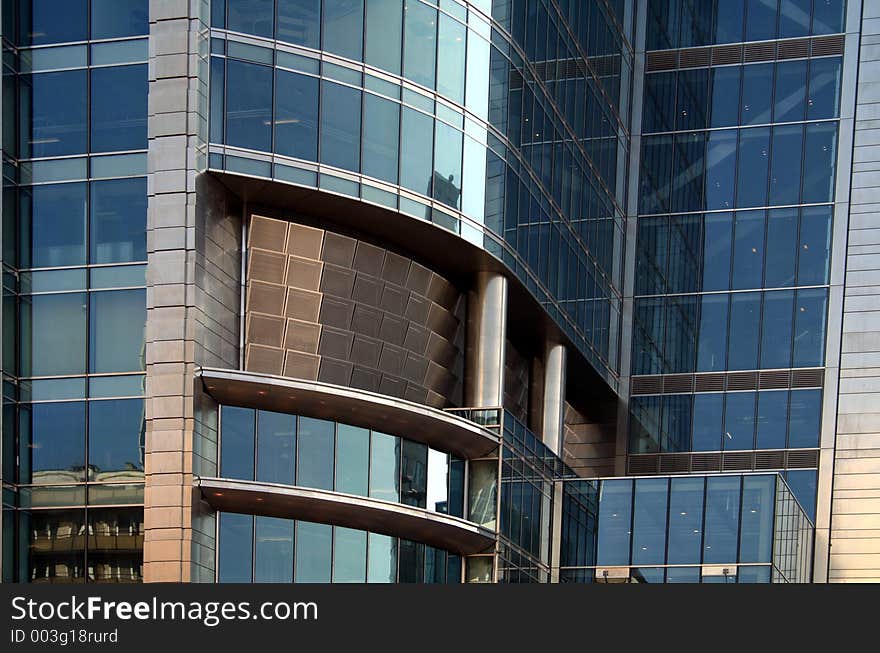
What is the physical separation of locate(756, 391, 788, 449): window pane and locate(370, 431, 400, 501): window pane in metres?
25.0

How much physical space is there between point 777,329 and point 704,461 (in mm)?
6070

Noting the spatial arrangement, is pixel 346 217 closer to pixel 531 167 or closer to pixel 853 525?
pixel 531 167

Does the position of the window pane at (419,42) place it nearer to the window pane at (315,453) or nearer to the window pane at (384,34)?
the window pane at (384,34)

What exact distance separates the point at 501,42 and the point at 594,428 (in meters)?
22.7

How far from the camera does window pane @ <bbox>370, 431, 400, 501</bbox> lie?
1817 inches

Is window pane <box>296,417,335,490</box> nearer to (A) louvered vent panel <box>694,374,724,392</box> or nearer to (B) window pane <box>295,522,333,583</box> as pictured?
(B) window pane <box>295,522,333,583</box>

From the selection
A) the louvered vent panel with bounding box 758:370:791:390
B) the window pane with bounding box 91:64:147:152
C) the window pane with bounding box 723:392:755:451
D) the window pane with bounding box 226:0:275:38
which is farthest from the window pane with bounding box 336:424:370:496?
the louvered vent panel with bounding box 758:370:791:390

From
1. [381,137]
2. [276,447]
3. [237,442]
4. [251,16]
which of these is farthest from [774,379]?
[251,16]

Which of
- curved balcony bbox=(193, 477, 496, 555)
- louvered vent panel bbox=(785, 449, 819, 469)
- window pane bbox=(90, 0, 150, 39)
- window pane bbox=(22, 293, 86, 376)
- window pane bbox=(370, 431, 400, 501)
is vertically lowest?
curved balcony bbox=(193, 477, 496, 555)

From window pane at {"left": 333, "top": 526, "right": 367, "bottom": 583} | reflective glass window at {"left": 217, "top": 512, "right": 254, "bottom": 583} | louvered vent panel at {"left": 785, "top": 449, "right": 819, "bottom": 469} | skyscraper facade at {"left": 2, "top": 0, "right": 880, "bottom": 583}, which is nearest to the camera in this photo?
skyscraper facade at {"left": 2, "top": 0, "right": 880, "bottom": 583}

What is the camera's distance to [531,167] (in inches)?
2136

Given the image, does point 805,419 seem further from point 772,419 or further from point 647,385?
point 647,385

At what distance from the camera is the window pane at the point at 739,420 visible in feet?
224

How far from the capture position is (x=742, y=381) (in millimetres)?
68812
